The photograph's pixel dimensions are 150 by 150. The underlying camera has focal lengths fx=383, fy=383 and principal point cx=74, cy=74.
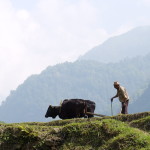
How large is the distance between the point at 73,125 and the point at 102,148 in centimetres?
171

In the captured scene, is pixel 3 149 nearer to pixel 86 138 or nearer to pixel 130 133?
pixel 86 138

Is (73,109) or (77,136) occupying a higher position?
(73,109)

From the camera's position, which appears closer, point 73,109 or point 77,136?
point 77,136

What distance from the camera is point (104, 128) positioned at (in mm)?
11898

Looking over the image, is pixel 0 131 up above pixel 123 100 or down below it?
below

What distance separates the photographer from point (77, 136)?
39.5 feet

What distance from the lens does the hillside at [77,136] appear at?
36.3 feet

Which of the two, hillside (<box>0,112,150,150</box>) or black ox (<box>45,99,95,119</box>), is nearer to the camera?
hillside (<box>0,112,150,150</box>)

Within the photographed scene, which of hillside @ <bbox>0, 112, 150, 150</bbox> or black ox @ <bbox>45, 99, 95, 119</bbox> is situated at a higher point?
black ox @ <bbox>45, 99, 95, 119</bbox>

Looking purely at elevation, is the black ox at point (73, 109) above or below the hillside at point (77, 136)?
above

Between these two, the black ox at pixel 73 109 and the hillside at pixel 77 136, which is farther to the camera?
the black ox at pixel 73 109

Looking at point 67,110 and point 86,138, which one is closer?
point 86,138

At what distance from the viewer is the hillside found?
435 inches

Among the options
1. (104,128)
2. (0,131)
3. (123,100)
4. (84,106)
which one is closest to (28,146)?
(0,131)
